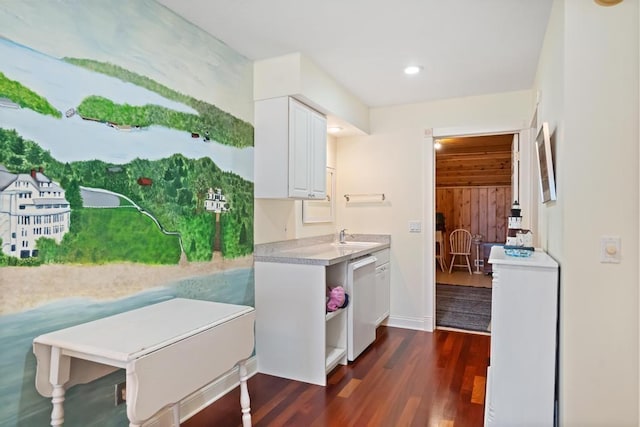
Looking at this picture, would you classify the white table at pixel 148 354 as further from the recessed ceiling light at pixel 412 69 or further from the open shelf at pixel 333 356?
the recessed ceiling light at pixel 412 69

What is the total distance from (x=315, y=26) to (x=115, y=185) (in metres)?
1.49

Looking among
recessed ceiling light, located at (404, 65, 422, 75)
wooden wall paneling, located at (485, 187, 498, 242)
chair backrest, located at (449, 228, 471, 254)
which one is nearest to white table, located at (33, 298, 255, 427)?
recessed ceiling light, located at (404, 65, 422, 75)

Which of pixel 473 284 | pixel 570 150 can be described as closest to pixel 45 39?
pixel 570 150

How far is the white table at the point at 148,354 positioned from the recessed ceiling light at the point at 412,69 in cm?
228

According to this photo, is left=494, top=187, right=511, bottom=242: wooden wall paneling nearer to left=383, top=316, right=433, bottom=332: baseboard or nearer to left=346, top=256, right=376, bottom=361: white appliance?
left=383, top=316, right=433, bottom=332: baseboard

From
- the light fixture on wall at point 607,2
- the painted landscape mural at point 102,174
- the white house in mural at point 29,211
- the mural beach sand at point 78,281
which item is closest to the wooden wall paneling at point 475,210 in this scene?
the painted landscape mural at point 102,174

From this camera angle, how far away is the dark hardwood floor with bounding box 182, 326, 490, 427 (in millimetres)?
2264

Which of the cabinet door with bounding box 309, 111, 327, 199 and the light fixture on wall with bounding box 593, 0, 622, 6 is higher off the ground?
the light fixture on wall with bounding box 593, 0, 622, 6

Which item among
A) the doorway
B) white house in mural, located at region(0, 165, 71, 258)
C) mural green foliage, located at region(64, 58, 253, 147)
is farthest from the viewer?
the doorway

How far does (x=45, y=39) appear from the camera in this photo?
1638 mm

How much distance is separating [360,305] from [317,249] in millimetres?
645

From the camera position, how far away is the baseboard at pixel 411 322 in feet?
13.0

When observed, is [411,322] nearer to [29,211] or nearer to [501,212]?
[29,211]

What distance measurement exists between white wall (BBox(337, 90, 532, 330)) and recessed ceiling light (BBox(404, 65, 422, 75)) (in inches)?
36.1
